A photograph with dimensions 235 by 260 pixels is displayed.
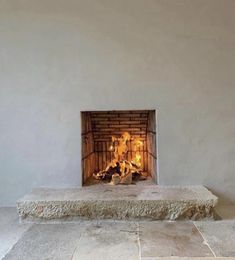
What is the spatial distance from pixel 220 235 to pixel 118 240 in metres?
0.80

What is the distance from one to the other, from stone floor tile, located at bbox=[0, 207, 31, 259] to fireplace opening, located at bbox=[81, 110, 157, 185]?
0.83m

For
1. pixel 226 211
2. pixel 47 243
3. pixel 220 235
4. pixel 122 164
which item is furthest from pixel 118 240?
pixel 122 164

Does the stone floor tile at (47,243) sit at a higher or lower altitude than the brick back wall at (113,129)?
lower

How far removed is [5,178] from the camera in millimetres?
3684

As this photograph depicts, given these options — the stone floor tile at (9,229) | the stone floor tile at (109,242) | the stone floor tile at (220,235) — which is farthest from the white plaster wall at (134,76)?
the stone floor tile at (109,242)

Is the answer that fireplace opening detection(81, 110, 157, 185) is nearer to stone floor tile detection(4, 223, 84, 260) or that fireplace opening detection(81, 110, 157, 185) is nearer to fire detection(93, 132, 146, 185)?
fire detection(93, 132, 146, 185)

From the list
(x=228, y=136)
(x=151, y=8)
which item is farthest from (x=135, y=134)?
(x=151, y=8)

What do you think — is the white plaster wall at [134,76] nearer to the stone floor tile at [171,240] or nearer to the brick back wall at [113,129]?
the brick back wall at [113,129]

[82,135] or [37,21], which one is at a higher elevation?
[37,21]

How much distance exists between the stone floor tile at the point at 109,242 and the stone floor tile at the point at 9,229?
518 mm

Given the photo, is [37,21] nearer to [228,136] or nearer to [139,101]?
[139,101]

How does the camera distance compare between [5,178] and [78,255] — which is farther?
[5,178]

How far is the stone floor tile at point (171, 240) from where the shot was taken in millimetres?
2391

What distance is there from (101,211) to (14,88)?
1612 millimetres
